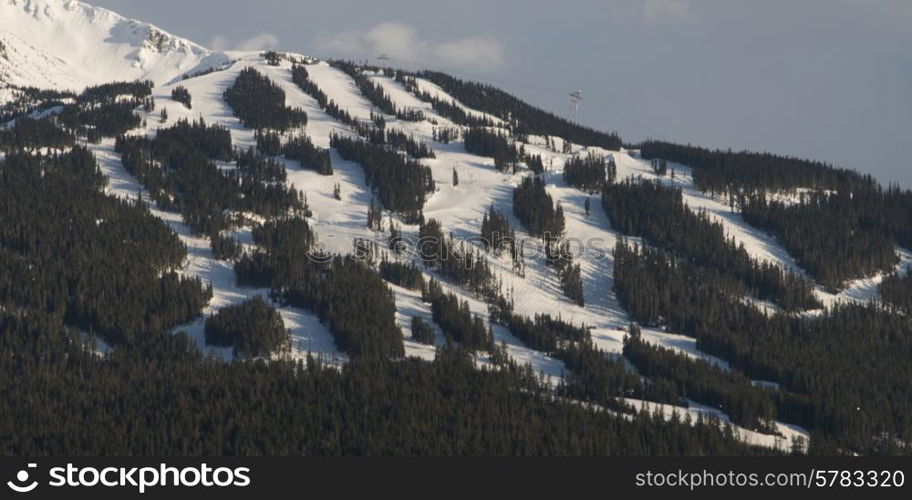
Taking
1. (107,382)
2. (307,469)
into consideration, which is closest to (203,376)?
(107,382)

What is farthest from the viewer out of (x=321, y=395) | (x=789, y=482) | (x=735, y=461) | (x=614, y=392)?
(x=614, y=392)

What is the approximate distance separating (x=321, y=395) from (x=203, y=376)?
18985mm

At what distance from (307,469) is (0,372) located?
219 ft

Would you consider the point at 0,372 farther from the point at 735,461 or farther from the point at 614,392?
the point at 735,461

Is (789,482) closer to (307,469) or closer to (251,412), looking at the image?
(307,469)

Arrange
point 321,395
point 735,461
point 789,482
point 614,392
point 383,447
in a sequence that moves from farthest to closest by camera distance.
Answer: point 614,392
point 321,395
point 383,447
point 735,461
point 789,482

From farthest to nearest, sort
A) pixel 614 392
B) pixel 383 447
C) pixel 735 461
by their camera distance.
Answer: pixel 614 392, pixel 383 447, pixel 735 461

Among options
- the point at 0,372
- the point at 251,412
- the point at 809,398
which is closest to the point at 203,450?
the point at 251,412

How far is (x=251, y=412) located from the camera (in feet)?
552

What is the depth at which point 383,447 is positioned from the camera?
15925 centimetres

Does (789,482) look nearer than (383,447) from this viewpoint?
Yes

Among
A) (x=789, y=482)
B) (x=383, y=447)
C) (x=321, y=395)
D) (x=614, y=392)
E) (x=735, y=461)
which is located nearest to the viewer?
(x=789, y=482)

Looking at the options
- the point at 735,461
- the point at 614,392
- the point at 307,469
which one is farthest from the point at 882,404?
the point at 307,469

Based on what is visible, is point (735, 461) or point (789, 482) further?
point (735, 461)
